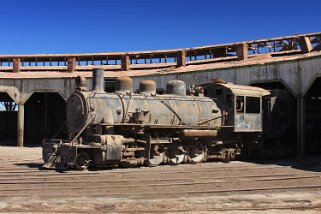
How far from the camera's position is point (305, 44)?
24391mm

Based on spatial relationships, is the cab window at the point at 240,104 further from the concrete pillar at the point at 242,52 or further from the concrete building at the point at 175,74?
the concrete pillar at the point at 242,52

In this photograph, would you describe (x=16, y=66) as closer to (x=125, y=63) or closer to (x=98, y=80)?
(x=125, y=63)

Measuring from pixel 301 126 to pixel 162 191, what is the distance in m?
11.4

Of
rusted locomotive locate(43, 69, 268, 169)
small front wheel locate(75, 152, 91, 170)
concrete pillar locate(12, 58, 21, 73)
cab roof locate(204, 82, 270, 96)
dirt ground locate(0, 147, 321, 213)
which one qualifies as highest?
concrete pillar locate(12, 58, 21, 73)

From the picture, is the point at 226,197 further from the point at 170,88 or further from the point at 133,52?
the point at 133,52

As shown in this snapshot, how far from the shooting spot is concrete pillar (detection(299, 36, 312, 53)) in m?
24.2

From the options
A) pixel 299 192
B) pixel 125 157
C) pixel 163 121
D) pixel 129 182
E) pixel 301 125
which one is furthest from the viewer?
pixel 301 125

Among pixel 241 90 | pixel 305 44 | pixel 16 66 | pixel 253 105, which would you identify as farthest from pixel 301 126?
pixel 16 66

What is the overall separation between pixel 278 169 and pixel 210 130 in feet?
10.2

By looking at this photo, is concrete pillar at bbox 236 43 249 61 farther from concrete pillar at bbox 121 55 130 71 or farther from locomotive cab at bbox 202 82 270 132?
locomotive cab at bbox 202 82 270 132

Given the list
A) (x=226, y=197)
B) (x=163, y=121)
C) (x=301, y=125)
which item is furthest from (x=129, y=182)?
(x=301, y=125)

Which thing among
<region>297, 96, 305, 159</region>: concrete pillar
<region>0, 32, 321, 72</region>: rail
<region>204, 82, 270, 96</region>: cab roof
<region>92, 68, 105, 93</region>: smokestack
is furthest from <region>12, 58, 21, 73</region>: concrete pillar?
<region>297, 96, 305, 159</region>: concrete pillar

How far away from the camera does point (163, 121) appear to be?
50.1 feet

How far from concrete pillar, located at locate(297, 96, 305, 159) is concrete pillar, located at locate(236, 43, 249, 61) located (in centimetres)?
841
